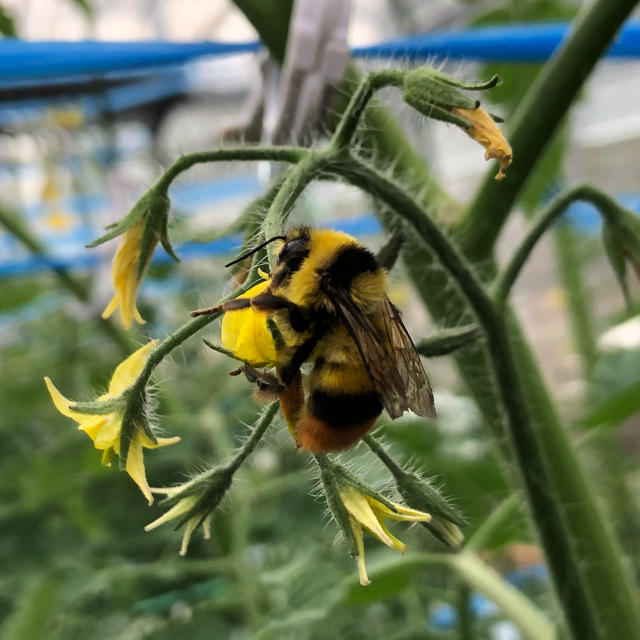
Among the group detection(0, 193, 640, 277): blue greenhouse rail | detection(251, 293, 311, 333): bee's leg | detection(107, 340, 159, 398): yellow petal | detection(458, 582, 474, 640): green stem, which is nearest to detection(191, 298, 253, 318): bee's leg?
detection(251, 293, 311, 333): bee's leg

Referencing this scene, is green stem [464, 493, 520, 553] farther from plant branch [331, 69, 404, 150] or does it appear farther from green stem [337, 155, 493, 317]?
plant branch [331, 69, 404, 150]

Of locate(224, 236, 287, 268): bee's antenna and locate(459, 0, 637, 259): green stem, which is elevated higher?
locate(459, 0, 637, 259): green stem

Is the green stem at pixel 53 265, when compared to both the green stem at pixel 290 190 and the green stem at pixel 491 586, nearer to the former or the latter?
the green stem at pixel 491 586

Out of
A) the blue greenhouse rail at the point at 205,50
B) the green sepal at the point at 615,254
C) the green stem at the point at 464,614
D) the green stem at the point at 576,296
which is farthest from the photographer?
the green stem at the point at 576,296

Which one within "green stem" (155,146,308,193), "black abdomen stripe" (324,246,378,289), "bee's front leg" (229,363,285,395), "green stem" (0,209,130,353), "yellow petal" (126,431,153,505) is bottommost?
"yellow petal" (126,431,153,505)

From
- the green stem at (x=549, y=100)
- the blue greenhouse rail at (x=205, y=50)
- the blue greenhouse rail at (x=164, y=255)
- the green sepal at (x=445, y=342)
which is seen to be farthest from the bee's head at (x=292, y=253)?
the blue greenhouse rail at (x=164, y=255)

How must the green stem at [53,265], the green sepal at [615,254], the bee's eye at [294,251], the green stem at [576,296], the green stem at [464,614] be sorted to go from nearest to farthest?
the bee's eye at [294,251]
the green sepal at [615,254]
the green stem at [464,614]
the green stem at [53,265]
the green stem at [576,296]
